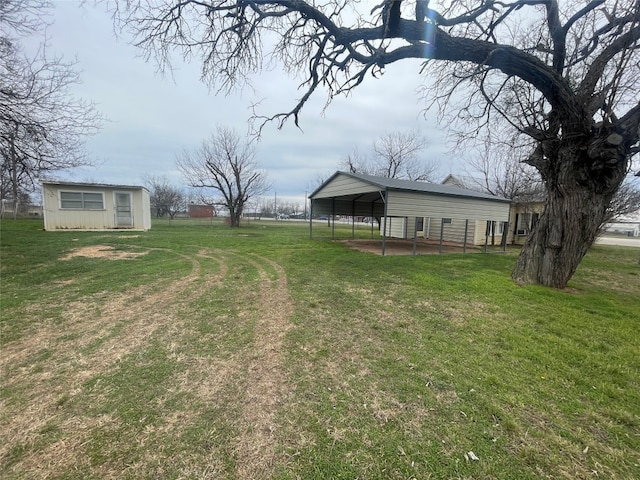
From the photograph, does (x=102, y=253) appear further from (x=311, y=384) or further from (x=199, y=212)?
(x=199, y=212)

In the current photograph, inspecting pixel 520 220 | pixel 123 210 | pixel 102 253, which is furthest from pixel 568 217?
pixel 123 210

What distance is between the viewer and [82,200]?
15.1m

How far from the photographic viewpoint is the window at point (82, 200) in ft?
48.5

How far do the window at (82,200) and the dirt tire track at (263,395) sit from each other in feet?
52.8

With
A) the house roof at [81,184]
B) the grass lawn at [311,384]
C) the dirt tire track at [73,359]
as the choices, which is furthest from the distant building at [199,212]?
the dirt tire track at [73,359]

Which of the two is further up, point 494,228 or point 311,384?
point 494,228

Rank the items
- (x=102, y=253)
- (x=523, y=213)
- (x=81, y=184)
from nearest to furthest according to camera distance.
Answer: (x=102, y=253) < (x=81, y=184) < (x=523, y=213)

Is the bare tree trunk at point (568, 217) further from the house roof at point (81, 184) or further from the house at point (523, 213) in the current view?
the house roof at point (81, 184)

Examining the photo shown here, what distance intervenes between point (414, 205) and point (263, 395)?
9391mm

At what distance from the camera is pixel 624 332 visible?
12.7ft

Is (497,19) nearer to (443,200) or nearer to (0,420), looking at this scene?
(443,200)

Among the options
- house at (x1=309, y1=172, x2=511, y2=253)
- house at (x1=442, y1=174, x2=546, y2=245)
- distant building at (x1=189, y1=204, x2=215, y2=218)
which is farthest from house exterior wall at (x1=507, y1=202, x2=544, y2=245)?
distant building at (x1=189, y1=204, x2=215, y2=218)

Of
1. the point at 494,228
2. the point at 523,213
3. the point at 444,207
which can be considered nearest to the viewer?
the point at 444,207

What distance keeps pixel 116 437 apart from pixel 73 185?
17903 mm
